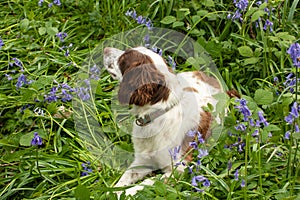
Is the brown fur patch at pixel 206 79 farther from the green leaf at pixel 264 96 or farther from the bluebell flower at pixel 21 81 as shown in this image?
the bluebell flower at pixel 21 81

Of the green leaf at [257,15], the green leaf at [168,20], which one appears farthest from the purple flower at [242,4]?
the green leaf at [168,20]

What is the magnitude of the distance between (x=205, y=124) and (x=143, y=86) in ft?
2.32

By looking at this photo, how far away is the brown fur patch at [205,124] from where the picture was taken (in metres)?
3.46

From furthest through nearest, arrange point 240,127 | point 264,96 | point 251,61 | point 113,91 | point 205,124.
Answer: point 113,91
point 251,61
point 205,124
point 240,127
point 264,96

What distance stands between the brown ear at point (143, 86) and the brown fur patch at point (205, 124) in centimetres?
52

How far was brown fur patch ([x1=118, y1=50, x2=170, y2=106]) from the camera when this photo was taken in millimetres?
2928

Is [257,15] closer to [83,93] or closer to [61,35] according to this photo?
[83,93]

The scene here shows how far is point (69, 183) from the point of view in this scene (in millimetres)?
3324

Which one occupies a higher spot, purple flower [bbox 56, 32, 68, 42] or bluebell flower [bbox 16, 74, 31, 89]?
purple flower [bbox 56, 32, 68, 42]

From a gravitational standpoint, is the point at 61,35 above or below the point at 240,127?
below

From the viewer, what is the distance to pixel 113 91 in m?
4.12

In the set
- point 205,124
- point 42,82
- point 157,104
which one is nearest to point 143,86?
point 157,104

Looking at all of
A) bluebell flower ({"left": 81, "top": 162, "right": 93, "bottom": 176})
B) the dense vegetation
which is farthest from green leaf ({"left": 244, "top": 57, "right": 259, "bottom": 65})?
bluebell flower ({"left": 81, "top": 162, "right": 93, "bottom": 176})

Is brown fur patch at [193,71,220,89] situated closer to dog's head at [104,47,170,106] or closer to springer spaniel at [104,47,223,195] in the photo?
springer spaniel at [104,47,223,195]
